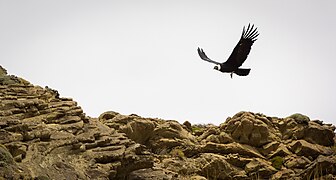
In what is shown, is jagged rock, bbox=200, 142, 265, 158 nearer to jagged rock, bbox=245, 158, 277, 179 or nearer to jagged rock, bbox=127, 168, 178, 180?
jagged rock, bbox=245, 158, 277, 179

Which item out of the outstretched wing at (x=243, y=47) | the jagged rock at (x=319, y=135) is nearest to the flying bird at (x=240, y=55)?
the outstretched wing at (x=243, y=47)

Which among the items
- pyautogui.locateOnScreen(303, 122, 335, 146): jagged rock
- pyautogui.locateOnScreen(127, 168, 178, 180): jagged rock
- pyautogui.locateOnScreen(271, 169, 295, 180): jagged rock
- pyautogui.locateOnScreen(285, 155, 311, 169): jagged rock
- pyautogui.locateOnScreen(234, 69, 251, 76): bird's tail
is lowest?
pyautogui.locateOnScreen(127, 168, 178, 180): jagged rock

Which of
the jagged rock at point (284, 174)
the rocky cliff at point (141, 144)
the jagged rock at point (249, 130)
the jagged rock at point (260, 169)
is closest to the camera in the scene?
the rocky cliff at point (141, 144)

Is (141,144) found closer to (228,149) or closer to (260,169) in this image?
(228,149)

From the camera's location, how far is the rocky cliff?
1134cm

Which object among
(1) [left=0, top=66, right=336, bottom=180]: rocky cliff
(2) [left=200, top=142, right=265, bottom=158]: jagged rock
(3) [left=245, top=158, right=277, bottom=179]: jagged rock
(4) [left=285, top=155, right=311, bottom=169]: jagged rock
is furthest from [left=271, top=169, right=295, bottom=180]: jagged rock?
(2) [left=200, top=142, right=265, bottom=158]: jagged rock

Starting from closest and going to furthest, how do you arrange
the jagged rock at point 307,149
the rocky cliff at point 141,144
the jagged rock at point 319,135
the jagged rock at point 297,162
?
the rocky cliff at point 141,144
the jagged rock at point 297,162
the jagged rock at point 307,149
the jagged rock at point 319,135

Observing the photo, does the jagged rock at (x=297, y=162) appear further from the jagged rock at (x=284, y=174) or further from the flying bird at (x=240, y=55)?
the flying bird at (x=240, y=55)

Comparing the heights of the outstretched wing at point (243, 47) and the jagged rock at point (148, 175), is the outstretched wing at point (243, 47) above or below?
above

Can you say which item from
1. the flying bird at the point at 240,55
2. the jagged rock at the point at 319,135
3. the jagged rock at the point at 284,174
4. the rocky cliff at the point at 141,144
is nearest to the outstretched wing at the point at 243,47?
the flying bird at the point at 240,55

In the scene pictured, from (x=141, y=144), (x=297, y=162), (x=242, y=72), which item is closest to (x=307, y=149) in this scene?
(x=297, y=162)

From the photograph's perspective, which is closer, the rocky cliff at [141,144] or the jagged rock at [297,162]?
the rocky cliff at [141,144]

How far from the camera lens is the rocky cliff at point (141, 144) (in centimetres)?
1134

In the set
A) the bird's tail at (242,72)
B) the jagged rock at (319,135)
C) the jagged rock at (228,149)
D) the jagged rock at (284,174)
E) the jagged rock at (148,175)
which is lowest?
the jagged rock at (148,175)
